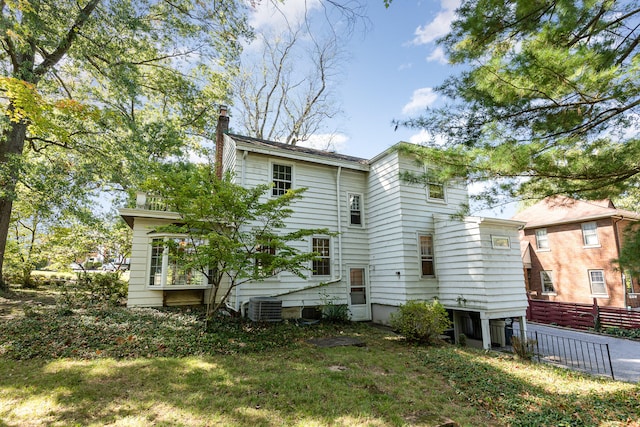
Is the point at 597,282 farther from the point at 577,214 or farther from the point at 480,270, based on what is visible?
the point at 480,270

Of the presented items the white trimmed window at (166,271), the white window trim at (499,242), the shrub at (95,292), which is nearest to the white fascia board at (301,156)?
the white trimmed window at (166,271)

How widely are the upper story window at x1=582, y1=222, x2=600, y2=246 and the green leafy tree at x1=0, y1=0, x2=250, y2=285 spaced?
67.4 feet

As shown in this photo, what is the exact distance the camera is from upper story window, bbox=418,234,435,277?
10461 mm

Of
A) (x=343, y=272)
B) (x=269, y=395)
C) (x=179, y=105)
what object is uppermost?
(x=179, y=105)

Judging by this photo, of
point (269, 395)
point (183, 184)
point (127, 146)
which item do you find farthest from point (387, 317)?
point (127, 146)

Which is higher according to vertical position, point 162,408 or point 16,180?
point 16,180

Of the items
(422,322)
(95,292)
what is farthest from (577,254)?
(95,292)

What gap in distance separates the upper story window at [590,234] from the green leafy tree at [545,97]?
16469 millimetres

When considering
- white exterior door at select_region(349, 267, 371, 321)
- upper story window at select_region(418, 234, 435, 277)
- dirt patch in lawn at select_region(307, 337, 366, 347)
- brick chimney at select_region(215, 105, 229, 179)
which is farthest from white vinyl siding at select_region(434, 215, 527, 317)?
brick chimney at select_region(215, 105, 229, 179)

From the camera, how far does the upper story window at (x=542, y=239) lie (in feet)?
62.9

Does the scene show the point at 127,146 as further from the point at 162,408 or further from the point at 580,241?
the point at 580,241

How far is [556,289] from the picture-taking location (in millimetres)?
18422

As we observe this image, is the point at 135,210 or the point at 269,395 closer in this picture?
the point at 269,395

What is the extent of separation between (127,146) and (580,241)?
79.0 feet
